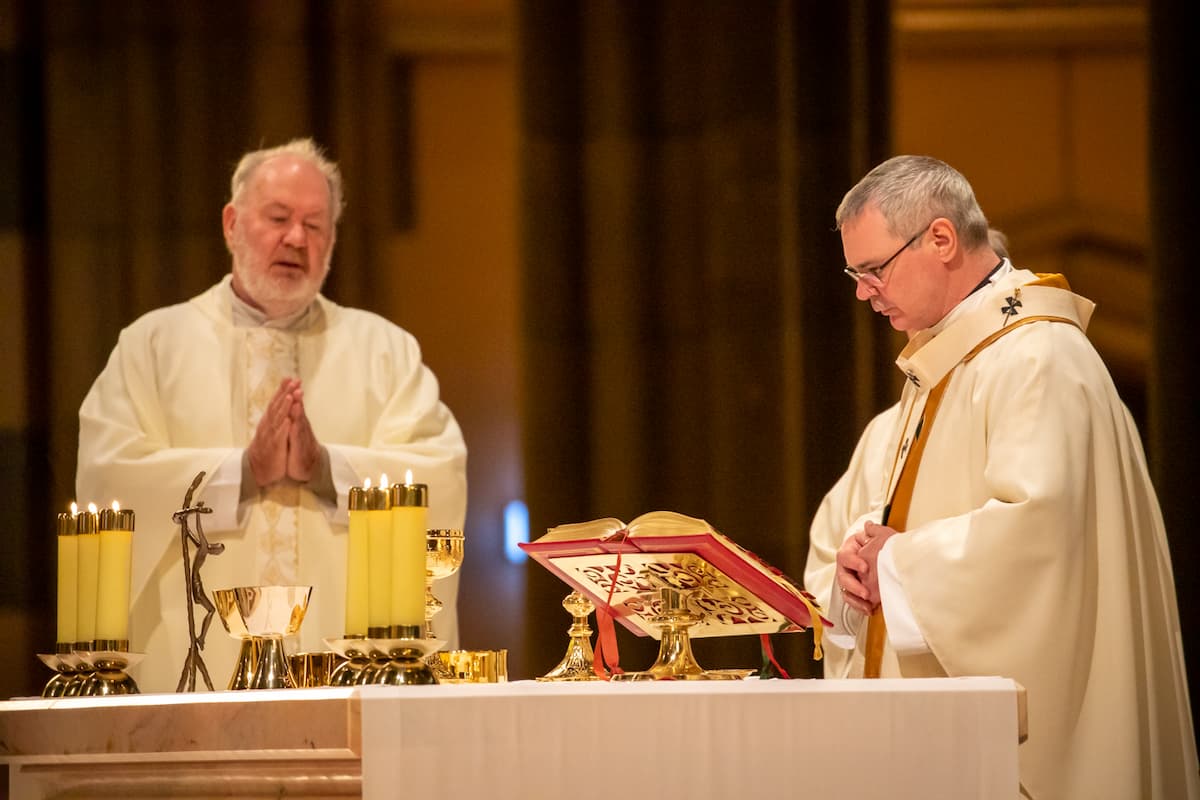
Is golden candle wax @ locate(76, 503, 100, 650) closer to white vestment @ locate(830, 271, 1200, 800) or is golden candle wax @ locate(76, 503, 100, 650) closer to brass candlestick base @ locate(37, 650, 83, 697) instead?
brass candlestick base @ locate(37, 650, 83, 697)

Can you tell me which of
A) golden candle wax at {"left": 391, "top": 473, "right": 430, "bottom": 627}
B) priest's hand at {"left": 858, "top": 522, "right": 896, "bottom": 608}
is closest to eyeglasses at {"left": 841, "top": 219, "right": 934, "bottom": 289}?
priest's hand at {"left": 858, "top": 522, "right": 896, "bottom": 608}

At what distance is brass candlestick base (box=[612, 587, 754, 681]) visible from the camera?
2.56 metres

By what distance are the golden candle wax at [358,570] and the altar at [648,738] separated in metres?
0.23

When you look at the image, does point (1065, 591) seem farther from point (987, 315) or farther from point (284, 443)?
point (284, 443)

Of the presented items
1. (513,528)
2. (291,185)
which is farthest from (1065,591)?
(513,528)

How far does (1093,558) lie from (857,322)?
3.38 meters

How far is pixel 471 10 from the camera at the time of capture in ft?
23.3

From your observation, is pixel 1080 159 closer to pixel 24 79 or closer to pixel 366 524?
pixel 24 79

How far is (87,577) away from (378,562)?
23.9 inches

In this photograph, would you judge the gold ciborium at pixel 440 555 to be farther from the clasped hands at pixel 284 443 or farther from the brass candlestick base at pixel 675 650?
the clasped hands at pixel 284 443

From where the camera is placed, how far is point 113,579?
265cm

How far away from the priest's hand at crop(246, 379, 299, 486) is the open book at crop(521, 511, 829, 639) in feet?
6.49

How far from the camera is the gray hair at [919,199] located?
10.8 feet

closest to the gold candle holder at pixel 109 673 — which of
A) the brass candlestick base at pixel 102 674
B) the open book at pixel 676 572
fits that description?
the brass candlestick base at pixel 102 674
